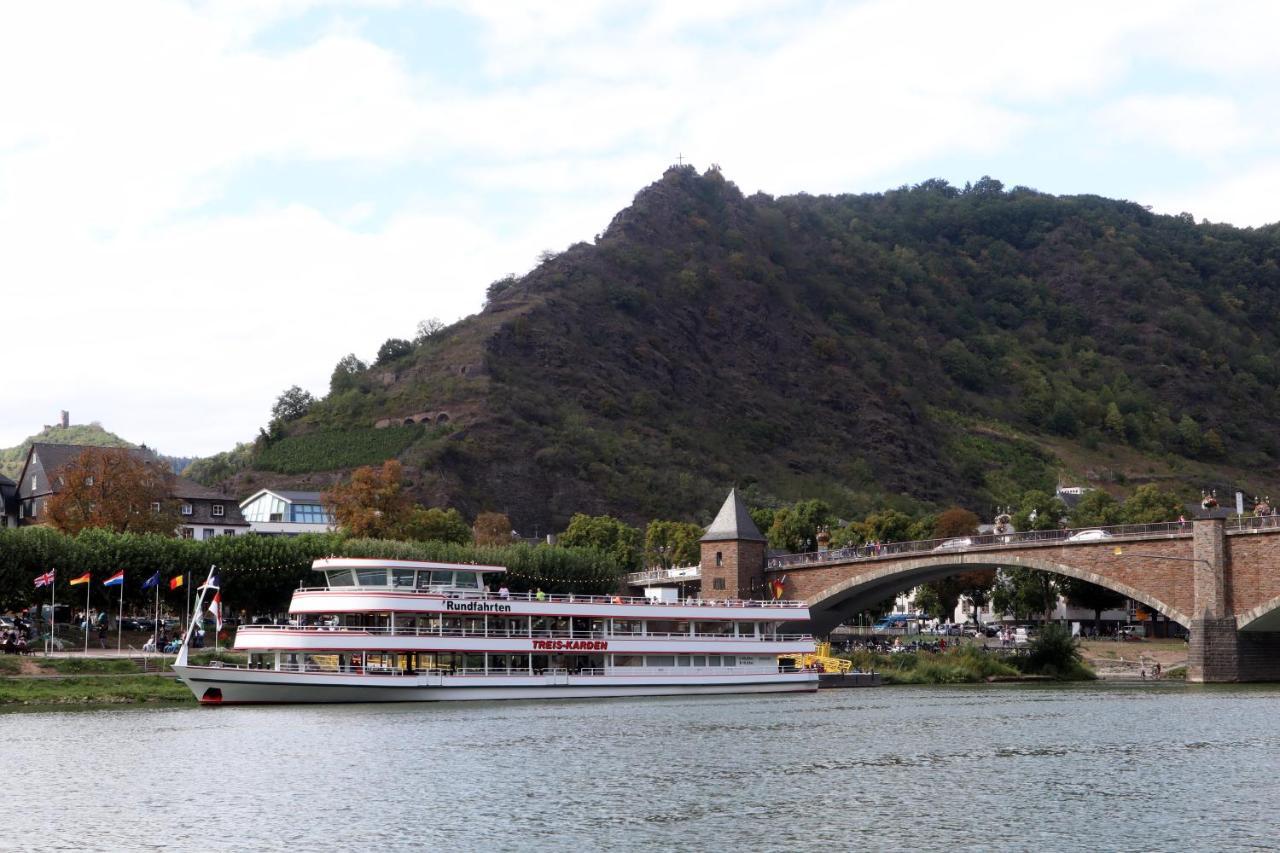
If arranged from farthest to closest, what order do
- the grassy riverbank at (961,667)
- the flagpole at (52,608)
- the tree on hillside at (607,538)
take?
1. the tree on hillside at (607,538)
2. the grassy riverbank at (961,667)
3. the flagpole at (52,608)

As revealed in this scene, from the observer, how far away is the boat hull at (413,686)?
60.5 m

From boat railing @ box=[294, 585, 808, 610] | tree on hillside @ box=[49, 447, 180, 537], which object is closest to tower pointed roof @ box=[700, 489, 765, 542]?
boat railing @ box=[294, 585, 808, 610]

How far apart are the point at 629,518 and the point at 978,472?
61.5m

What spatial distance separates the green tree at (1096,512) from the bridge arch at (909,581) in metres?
27.8

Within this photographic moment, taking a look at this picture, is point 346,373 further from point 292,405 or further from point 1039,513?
point 1039,513

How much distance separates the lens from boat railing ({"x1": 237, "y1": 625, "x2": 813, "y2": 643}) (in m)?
62.1

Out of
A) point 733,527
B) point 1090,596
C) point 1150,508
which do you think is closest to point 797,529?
point 1090,596

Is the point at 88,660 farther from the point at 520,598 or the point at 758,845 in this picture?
the point at 758,845

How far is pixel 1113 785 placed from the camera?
38.8 metres

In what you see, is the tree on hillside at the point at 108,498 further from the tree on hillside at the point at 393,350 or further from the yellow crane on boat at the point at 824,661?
the tree on hillside at the point at 393,350

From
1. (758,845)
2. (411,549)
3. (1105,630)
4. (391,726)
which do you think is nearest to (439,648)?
(391,726)

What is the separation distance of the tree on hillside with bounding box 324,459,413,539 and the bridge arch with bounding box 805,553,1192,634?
1138 inches

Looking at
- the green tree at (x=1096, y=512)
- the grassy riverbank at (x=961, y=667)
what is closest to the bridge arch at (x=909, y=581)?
the grassy riverbank at (x=961, y=667)

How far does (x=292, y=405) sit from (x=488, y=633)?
11818 centimetres
